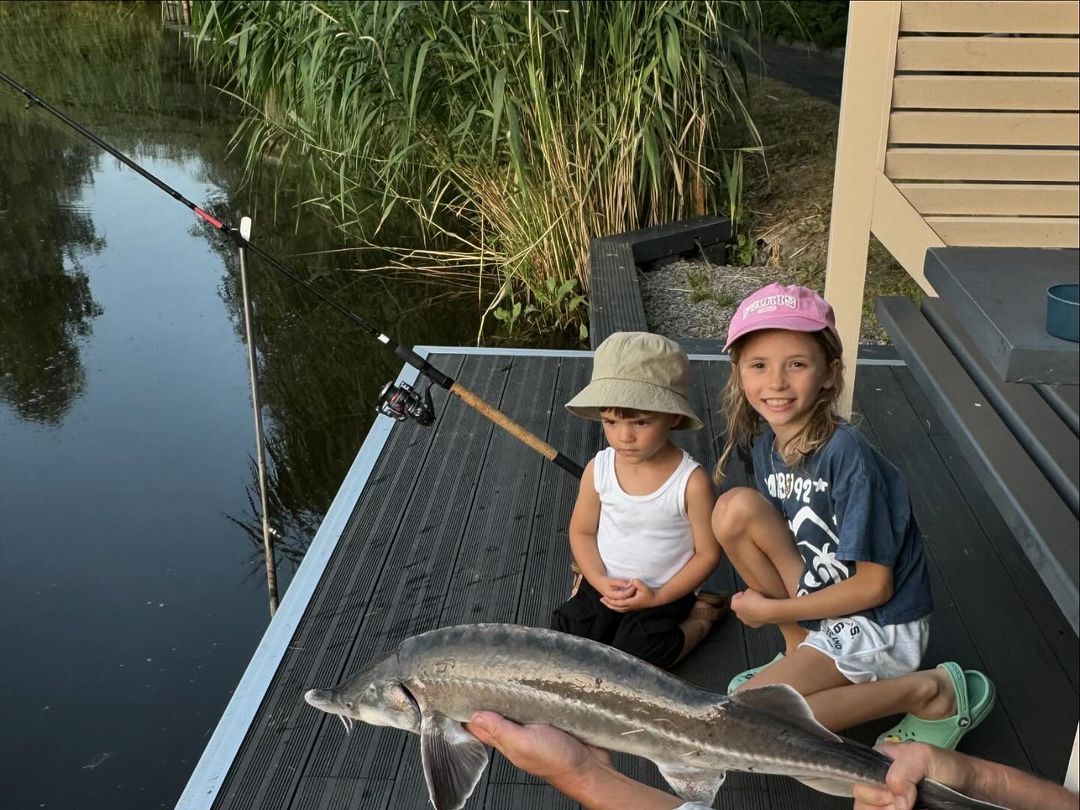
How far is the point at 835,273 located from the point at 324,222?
423cm

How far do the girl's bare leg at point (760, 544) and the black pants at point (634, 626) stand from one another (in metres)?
0.23

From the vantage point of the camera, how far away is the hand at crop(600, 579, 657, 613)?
2189 millimetres

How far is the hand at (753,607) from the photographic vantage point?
1.97 m

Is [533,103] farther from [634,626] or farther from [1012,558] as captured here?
[634,626]

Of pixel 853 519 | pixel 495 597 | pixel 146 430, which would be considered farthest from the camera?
pixel 146 430

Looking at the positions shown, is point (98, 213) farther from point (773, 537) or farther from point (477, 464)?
point (773, 537)

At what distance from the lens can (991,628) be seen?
8.04 ft

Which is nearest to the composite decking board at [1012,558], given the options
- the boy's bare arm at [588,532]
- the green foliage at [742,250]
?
the boy's bare arm at [588,532]

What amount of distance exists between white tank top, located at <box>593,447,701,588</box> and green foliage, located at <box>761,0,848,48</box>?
766cm

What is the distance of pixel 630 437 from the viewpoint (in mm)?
2111

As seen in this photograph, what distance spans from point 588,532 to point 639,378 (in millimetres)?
367

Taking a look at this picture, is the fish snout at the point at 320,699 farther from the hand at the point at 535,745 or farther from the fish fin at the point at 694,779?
the fish fin at the point at 694,779

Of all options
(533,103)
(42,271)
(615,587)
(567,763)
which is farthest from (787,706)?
(42,271)

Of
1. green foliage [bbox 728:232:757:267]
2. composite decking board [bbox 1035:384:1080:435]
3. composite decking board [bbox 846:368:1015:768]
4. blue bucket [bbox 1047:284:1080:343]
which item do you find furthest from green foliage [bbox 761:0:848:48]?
blue bucket [bbox 1047:284:1080:343]
